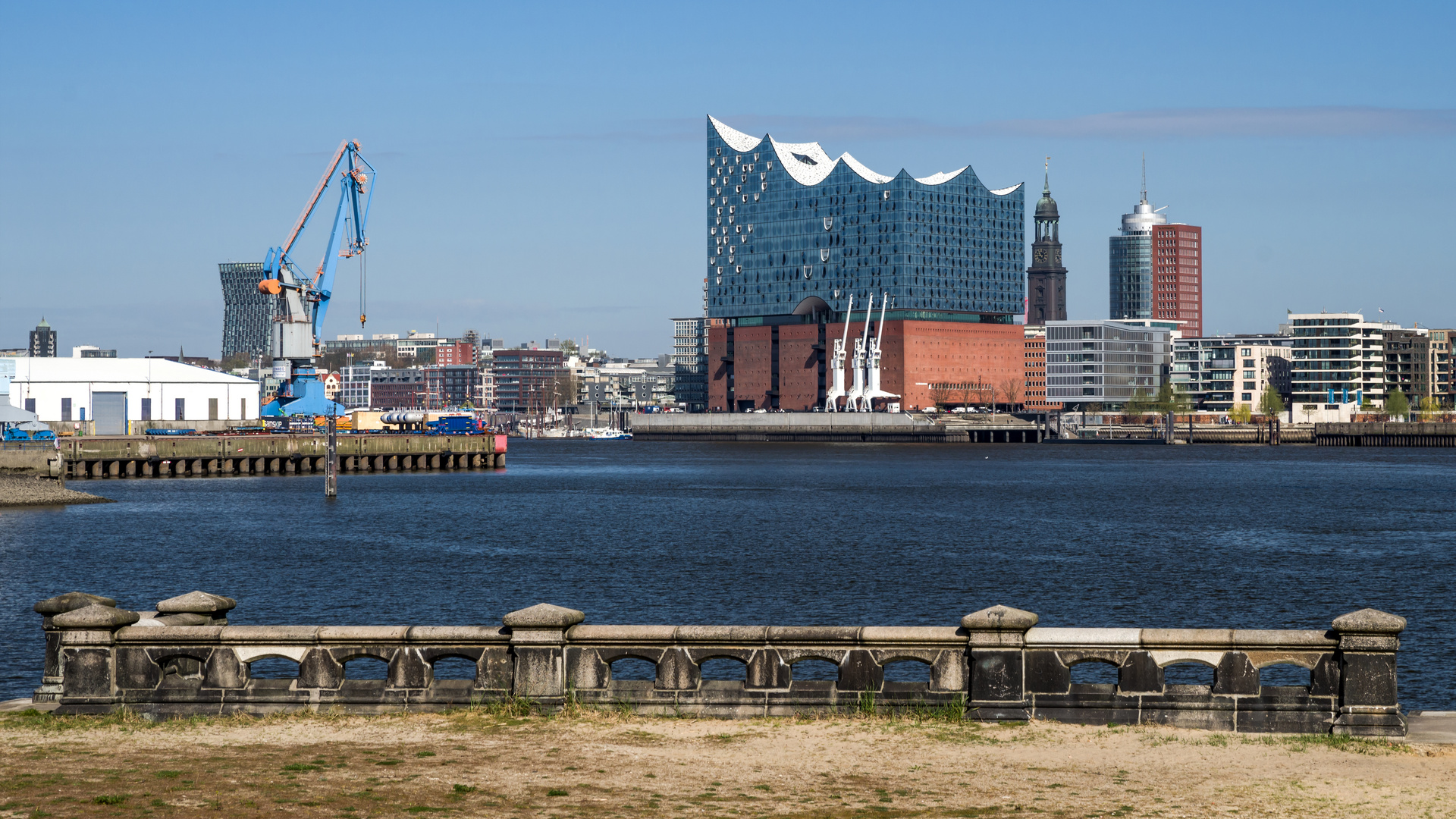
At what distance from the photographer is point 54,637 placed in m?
21.3

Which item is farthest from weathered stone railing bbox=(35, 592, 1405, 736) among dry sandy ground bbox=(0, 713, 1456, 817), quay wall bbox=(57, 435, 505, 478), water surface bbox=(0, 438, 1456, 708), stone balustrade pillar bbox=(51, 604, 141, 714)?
quay wall bbox=(57, 435, 505, 478)

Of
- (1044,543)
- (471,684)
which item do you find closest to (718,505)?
(1044,543)

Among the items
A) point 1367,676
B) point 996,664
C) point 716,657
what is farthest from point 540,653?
point 1367,676

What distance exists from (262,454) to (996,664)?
119784 mm

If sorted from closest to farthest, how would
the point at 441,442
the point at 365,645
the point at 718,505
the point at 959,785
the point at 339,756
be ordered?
the point at 959,785 < the point at 339,756 < the point at 365,645 < the point at 718,505 < the point at 441,442

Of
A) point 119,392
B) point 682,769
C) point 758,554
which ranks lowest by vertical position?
point 758,554

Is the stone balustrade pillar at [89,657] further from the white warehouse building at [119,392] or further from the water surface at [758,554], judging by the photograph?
the white warehouse building at [119,392]

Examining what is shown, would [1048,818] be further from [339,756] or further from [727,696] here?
[339,756]

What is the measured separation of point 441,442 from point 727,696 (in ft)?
424

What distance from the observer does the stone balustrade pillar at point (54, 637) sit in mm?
20875

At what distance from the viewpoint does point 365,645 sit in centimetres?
2069

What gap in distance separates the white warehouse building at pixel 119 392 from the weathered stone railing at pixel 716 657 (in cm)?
16096

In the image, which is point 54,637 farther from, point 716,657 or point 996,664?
point 996,664

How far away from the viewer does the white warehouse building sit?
171500mm
